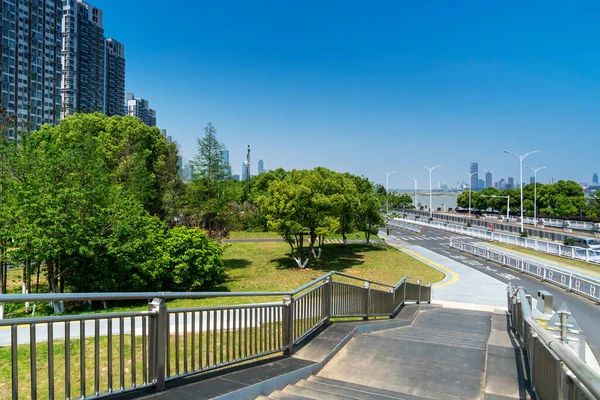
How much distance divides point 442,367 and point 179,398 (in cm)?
428

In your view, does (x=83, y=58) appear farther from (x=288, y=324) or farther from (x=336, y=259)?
(x=288, y=324)

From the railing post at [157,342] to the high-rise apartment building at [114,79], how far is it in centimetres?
10128

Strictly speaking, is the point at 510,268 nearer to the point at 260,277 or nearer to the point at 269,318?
the point at 260,277

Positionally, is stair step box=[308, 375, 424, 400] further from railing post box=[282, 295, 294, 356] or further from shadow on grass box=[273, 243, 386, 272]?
shadow on grass box=[273, 243, 386, 272]

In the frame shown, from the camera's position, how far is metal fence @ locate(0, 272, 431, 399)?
3.17m

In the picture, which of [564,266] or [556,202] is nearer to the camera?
[564,266]

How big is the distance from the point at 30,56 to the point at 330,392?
78657mm

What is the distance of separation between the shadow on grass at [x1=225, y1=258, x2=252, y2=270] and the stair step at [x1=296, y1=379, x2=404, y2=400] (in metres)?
22.4

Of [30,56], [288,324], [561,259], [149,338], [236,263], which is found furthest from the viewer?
[30,56]

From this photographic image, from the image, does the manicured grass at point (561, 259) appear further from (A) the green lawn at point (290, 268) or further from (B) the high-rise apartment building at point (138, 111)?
(B) the high-rise apartment building at point (138, 111)

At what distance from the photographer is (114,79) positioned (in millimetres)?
96938

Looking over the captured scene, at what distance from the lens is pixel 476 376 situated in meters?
5.95

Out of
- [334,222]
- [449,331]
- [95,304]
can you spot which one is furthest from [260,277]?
[449,331]

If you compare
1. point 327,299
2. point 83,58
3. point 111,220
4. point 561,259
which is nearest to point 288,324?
point 327,299
